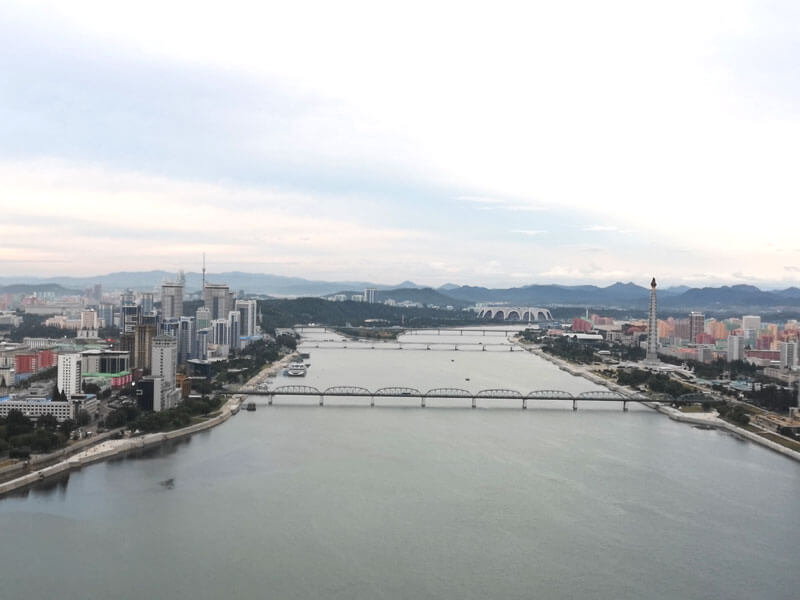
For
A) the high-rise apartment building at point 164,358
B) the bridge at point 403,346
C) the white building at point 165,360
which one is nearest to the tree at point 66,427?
the white building at point 165,360

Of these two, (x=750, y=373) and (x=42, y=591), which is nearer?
(x=42, y=591)

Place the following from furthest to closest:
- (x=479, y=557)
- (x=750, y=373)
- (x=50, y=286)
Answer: (x=50, y=286)
(x=750, y=373)
(x=479, y=557)

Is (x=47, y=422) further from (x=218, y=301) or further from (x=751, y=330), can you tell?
(x=751, y=330)

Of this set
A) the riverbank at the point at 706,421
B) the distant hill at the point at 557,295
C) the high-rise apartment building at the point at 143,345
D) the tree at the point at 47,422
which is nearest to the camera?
the tree at the point at 47,422

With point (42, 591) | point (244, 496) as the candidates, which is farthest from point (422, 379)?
point (42, 591)

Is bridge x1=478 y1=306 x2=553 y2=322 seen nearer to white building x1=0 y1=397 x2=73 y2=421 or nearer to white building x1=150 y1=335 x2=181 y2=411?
white building x1=150 y1=335 x2=181 y2=411

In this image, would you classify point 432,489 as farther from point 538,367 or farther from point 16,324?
point 16,324

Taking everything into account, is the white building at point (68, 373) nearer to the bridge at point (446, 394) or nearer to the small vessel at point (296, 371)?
the bridge at point (446, 394)
